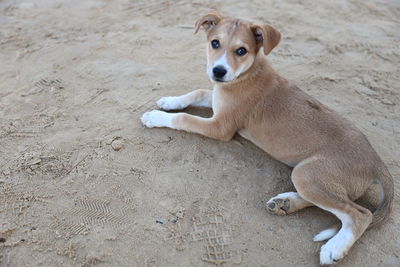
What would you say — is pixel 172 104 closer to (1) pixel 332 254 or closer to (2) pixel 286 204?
(2) pixel 286 204

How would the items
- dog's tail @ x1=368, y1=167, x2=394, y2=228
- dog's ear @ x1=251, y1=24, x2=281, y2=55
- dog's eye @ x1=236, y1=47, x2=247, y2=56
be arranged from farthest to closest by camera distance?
1. dog's eye @ x1=236, y1=47, x2=247, y2=56
2. dog's ear @ x1=251, y1=24, x2=281, y2=55
3. dog's tail @ x1=368, y1=167, x2=394, y2=228

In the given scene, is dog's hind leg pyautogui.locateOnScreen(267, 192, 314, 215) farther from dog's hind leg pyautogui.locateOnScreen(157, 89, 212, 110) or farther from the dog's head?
dog's hind leg pyautogui.locateOnScreen(157, 89, 212, 110)

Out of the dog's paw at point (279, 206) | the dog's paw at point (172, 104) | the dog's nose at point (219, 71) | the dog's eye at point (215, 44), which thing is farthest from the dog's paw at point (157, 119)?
the dog's paw at point (279, 206)

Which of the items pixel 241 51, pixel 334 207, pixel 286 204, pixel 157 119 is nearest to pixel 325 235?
pixel 334 207

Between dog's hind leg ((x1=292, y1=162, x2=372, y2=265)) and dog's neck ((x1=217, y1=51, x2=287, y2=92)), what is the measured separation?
1.09m

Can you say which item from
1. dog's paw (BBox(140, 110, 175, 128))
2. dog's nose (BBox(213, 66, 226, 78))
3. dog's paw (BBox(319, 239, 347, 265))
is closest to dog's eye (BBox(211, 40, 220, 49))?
dog's nose (BBox(213, 66, 226, 78))

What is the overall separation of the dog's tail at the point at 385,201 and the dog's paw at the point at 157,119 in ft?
8.12

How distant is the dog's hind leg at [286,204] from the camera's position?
3961 millimetres

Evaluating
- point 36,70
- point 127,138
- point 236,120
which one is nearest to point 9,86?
point 36,70

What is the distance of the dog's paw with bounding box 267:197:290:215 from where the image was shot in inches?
156

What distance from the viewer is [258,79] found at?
14.8 feet

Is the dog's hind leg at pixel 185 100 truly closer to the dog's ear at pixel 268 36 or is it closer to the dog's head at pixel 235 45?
the dog's head at pixel 235 45

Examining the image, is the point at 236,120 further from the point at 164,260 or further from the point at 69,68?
the point at 69,68

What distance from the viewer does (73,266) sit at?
345 cm
